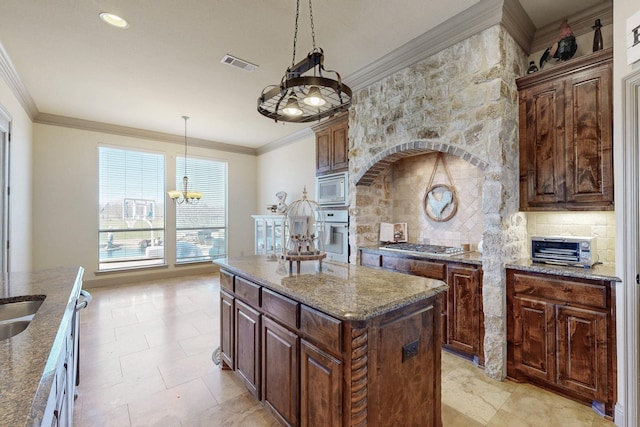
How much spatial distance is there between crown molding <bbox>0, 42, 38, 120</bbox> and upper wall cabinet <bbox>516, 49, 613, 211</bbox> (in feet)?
16.9

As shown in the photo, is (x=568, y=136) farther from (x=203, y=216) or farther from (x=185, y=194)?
(x=203, y=216)

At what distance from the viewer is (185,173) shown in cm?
662

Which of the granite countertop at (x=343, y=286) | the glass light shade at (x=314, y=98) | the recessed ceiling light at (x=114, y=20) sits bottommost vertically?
the granite countertop at (x=343, y=286)

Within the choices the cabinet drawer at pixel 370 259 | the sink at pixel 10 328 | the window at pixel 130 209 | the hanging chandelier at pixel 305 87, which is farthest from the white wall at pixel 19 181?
the cabinet drawer at pixel 370 259

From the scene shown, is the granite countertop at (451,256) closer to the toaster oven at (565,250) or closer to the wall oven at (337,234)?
the toaster oven at (565,250)

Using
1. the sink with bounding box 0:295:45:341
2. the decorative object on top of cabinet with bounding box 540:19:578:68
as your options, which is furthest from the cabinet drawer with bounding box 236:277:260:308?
the decorative object on top of cabinet with bounding box 540:19:578:68

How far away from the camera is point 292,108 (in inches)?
83.9

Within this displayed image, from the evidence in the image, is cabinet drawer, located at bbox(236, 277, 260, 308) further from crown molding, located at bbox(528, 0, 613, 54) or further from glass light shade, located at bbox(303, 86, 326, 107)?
crown molding, located at bbox(528, 0, 613, 54)

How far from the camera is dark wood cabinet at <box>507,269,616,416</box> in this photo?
2.04 metres

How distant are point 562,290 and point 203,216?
6.59 m

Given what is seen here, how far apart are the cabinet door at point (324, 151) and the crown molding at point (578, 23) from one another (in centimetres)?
262

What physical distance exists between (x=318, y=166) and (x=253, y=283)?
9.74 ft

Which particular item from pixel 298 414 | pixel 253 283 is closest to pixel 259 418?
pixel 298 414

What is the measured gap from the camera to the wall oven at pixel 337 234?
410 cm
